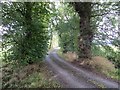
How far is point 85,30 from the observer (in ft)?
43.2

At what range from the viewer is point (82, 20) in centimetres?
1345

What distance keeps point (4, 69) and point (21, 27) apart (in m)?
3.33

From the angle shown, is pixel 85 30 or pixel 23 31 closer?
pixel 23 31

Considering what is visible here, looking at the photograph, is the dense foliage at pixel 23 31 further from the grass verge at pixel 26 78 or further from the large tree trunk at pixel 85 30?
the large tree trunk at pixel 85 30

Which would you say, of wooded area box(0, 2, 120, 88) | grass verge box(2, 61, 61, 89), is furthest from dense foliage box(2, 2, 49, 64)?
grass verge box(2, 61, 61, 89)

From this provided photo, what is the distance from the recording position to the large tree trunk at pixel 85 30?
13.1m

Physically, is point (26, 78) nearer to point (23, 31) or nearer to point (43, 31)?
point (23, 31)

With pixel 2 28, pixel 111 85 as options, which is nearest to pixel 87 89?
pixel 111 85

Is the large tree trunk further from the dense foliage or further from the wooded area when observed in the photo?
the dense foliage

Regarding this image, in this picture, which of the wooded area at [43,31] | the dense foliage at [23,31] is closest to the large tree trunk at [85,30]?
the wooded area at [43,31]

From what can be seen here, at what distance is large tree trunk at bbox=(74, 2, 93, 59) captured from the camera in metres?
13.1

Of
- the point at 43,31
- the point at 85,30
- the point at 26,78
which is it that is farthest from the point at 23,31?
the point at 85,30

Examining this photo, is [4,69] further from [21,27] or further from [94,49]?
[94,49]

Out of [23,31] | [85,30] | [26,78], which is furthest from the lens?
[85,30]
